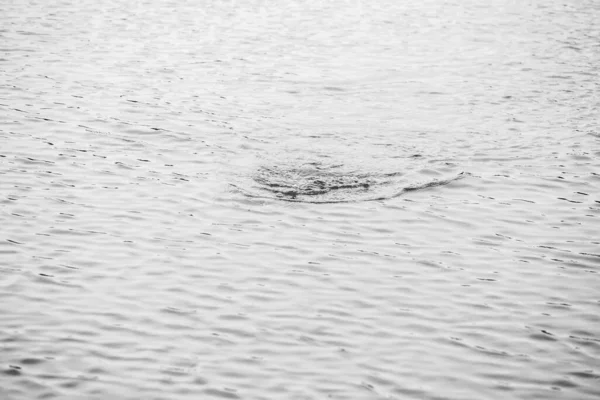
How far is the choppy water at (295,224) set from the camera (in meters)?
7.16

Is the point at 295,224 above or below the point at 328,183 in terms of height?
below

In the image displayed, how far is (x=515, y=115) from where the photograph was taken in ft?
47.4

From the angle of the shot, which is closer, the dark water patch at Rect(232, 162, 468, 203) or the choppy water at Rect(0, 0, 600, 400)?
the choppy water at Rect(0, 0, 600, 400)

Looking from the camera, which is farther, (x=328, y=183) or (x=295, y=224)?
(x=328, y=183)

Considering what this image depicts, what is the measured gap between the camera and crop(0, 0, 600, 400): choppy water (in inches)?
282

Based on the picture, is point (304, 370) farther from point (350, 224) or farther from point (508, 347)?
point (350, 224)

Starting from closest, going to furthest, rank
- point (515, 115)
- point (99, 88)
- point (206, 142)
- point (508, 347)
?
point (508, 347) < point (206, 142) < point (515, 115) < point (99, 88)

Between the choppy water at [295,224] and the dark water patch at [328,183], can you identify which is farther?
the dark water patch at [328,183]

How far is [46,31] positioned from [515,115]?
1222 centimetres

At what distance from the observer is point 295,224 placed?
395 inches

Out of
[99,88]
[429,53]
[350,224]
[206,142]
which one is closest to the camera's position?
[350,224]

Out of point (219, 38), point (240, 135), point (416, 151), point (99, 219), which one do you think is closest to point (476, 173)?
point (416, 151)

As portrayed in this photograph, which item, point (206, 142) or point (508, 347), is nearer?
point (508, 347)

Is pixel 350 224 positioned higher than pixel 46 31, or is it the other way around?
pixel 46 31
